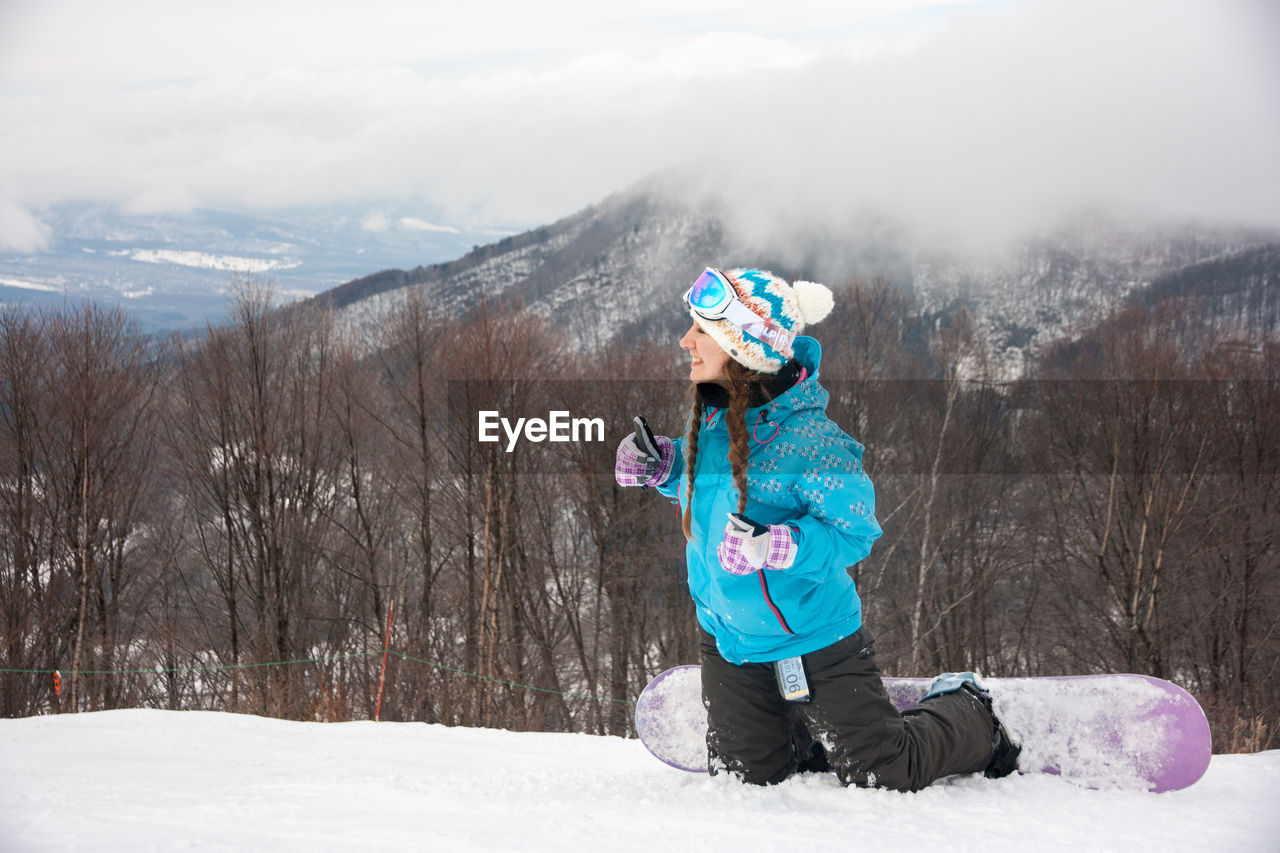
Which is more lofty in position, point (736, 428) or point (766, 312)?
point (766, 312)

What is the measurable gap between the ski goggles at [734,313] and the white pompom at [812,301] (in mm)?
100

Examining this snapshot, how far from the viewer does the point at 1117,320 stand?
19.1m

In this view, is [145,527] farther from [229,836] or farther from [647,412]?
[229,836]

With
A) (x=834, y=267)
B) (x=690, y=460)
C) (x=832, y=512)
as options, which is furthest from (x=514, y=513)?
(x=834, y=267)

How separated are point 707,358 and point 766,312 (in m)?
0.21

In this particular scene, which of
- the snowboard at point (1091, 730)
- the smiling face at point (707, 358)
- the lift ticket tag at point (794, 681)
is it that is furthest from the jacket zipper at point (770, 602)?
the snowboard at point (1091, 730)

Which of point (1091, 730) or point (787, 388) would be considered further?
point (1091, 730)

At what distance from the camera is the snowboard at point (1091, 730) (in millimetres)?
2264

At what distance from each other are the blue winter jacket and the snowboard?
1.75 ft

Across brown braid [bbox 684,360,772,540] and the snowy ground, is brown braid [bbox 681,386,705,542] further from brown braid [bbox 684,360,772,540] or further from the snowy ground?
the snowy ground

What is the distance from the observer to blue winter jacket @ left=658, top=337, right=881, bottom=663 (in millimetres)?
1979

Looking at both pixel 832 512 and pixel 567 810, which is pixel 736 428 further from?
pixel 567 810

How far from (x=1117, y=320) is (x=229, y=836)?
22.0 meters

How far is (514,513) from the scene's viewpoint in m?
16.3
